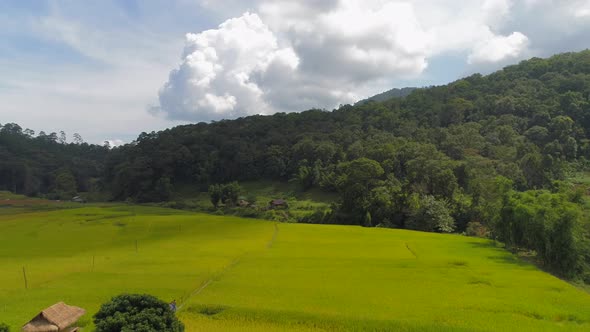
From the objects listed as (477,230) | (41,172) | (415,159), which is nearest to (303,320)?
(477,230)

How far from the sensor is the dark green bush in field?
1750 cm

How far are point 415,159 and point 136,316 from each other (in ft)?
199

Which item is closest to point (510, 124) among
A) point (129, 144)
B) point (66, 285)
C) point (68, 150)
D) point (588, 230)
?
point (588, 230)

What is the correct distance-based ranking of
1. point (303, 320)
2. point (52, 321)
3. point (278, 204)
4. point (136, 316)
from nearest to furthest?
point (136, 316) → point (52, 321) → point (303, 320) → point (278, 204)

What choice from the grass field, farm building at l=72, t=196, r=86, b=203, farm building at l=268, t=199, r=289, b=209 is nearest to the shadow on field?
the grass field

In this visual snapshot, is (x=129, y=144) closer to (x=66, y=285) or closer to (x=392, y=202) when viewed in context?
(x=392, y=202)

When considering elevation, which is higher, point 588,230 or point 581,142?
point 581,142

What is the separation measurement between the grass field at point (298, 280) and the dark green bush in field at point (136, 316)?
8.32ft

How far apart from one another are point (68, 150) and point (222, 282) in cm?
17524

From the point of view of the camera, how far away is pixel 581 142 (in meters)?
85.6

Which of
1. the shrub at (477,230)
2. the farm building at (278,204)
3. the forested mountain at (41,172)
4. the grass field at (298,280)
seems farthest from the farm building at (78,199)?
the shrub at (477,230)

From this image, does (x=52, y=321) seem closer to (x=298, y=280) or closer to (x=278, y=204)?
(x=298, y=280)

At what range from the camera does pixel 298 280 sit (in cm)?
2756

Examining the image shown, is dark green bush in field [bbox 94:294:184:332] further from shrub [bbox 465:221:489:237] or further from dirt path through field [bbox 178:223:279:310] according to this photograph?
shrub [bbox 465:221:489:237]
